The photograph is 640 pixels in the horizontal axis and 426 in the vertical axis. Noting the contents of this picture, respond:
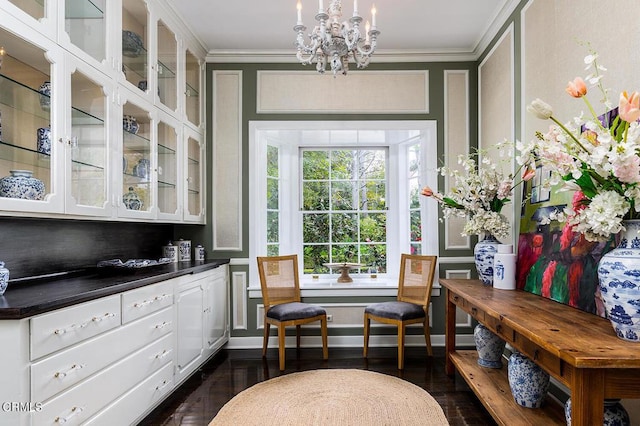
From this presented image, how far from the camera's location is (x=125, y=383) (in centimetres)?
216

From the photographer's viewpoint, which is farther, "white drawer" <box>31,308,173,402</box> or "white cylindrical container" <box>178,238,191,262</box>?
"white cylindrical container" <box>178,238,191,262</box>

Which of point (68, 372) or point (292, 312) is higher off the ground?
point (68, 372)

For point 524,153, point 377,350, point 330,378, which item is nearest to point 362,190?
point 377,350

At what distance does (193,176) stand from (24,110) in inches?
77.7

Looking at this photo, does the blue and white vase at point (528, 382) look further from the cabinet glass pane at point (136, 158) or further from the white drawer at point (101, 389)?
the cabinet glass pane at point (136, 158)

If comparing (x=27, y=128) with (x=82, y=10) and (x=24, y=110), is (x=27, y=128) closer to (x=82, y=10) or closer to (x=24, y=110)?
(x=24, y=110)

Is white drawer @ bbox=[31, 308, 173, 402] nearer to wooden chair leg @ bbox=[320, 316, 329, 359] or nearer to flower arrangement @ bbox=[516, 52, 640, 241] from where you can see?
wooden chair leg @ bbox=[320, 316, 329, 359]

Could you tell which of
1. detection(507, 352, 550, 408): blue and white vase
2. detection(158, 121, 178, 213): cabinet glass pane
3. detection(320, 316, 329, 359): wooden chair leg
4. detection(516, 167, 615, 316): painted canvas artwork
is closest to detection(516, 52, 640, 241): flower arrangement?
detection(516, 167, 615, 316): painted canvas artwork

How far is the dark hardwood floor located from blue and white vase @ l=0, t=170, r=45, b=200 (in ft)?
5.11

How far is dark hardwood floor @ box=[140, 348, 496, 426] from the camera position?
8.38 ft

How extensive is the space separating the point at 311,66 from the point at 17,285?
309 cm

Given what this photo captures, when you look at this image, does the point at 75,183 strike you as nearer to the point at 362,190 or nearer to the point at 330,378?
the point at 330,378

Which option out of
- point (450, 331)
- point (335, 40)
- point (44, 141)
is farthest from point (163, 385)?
point (335, 40)

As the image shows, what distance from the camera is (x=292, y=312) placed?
3453 millimetres
